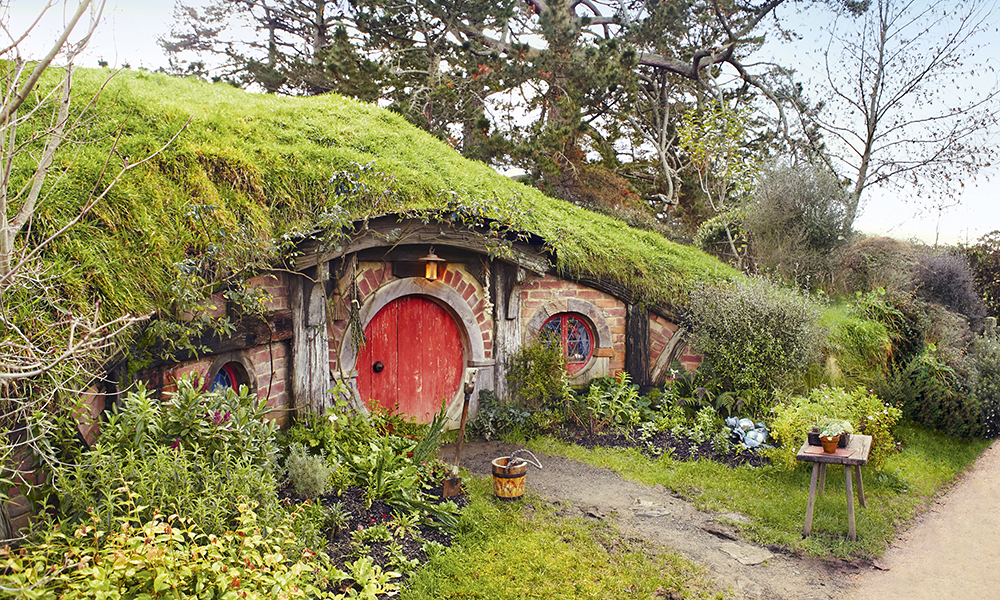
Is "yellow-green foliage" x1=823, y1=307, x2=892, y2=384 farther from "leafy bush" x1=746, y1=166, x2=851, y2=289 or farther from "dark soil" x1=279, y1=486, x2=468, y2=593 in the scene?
"dark soil" x1=279, y1=486, x2=468, y2=593

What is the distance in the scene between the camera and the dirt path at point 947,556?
187 inches

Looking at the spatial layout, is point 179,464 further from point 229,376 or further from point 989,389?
point 989,389

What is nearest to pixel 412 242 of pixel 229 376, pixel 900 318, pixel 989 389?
pixel 229 376

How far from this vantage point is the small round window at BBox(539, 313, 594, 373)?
9195mm

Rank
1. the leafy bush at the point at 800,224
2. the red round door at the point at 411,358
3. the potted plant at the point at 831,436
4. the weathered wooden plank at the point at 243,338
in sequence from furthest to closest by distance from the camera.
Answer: the leafy bush at the point at 800,224, the red round door at the point at 411,358, the potted plant at the point at 831,436, the weathered wooden plank at the point at 243,338

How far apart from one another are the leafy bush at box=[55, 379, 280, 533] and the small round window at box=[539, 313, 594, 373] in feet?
17.5

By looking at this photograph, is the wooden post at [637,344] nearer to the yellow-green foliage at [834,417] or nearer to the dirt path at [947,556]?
the yellow-green foliage at [834,417]

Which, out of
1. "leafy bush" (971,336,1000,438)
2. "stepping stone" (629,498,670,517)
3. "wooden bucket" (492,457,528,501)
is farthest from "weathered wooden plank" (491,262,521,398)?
"leafy bush" (971,336,1000,438)

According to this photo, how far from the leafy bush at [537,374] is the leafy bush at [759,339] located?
2.13 metres

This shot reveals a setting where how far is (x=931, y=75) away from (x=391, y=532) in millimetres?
17947

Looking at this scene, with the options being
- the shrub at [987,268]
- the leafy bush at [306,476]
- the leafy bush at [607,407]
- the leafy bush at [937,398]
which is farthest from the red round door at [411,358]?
the shrub at [987,268]

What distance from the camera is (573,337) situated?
9328mm

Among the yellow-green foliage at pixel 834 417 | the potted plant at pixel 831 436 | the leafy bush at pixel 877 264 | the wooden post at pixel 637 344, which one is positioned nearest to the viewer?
the potted plant at pixel 831 436

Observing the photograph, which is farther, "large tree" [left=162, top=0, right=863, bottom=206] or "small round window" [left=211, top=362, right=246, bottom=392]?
"large tree" [left=162, top=0, right=863, bottom=206]
